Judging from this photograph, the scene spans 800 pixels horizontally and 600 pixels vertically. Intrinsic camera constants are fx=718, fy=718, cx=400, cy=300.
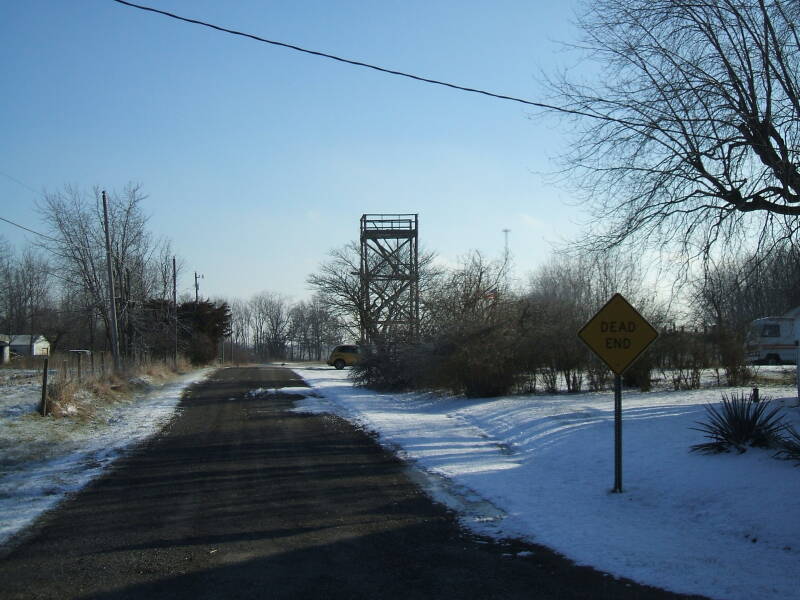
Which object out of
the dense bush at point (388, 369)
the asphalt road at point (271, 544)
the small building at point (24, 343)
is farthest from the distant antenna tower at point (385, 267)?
the small building at point (24, 343)

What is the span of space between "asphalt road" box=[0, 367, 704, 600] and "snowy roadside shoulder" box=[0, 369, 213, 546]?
39cm

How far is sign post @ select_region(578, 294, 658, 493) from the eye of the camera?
9102 millimetres

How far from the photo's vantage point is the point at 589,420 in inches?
565

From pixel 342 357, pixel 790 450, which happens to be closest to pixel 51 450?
pixel 790 450

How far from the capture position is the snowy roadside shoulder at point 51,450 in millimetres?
8924

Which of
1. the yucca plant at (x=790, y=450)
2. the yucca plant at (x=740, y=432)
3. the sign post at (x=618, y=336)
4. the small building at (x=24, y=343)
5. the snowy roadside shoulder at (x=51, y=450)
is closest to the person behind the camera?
the yucca plant at (x=790, y=450)

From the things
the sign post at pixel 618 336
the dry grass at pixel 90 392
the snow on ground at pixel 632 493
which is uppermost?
the sign post at pixel 618 336

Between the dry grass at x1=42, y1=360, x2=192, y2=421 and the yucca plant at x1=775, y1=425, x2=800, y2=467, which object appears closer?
the yucca plant at x1=775, y1=425, x2=800, y2=467

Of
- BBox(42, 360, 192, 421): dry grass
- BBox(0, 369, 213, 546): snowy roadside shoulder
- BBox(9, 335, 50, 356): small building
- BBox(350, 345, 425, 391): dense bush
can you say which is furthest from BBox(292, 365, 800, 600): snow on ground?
BBox(9, 335, 50, 356): small building

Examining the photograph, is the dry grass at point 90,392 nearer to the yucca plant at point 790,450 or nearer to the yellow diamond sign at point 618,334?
the yellow diamond sign at point 618,334

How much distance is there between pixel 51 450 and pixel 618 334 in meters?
10.1

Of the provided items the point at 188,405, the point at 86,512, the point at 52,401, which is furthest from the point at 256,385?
the point at 86,512

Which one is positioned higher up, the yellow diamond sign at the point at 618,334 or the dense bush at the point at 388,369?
the yellow diamond sign at the point at 618,334

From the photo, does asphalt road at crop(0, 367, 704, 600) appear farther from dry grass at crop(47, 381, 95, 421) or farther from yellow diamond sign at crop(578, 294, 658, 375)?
dry grass at crop(47, 381, 95, 421)
